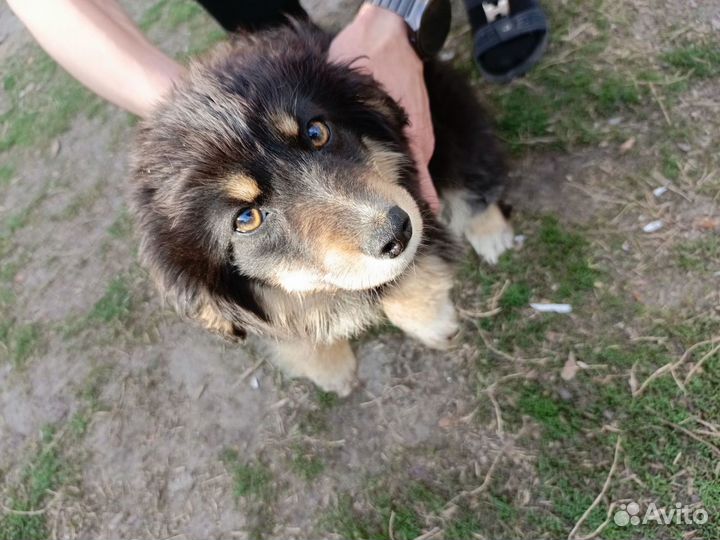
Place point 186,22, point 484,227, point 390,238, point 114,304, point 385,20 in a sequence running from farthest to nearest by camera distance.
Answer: point 186,22, point 114,304, point 484,227, point 385,20, point 390,238

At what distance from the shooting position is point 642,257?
8.74ft

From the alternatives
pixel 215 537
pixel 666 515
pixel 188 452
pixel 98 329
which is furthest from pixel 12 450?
pixel 666 515

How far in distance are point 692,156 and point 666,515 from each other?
175 cm

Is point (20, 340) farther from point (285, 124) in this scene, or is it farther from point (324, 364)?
point (285, 124)

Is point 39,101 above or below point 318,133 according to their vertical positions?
below

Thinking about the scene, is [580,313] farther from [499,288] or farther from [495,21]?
[495,21]

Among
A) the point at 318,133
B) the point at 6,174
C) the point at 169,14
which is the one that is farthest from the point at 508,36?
the point at 6,174

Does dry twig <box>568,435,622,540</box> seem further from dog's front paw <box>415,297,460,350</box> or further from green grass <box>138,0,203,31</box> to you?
green grass <box>138,0,203,31</box>

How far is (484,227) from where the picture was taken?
2.88m

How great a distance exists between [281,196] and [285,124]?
0.24 m

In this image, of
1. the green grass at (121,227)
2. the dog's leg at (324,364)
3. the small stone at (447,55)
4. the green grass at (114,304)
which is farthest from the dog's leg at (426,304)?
the green grass at (121,227)

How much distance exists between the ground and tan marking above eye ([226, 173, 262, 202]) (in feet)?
4.75

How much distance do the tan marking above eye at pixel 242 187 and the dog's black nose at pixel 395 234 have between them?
44cm

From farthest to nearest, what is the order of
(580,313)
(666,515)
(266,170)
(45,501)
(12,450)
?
(12,450), (45,501), (580,313), (666,515), (266,170)
